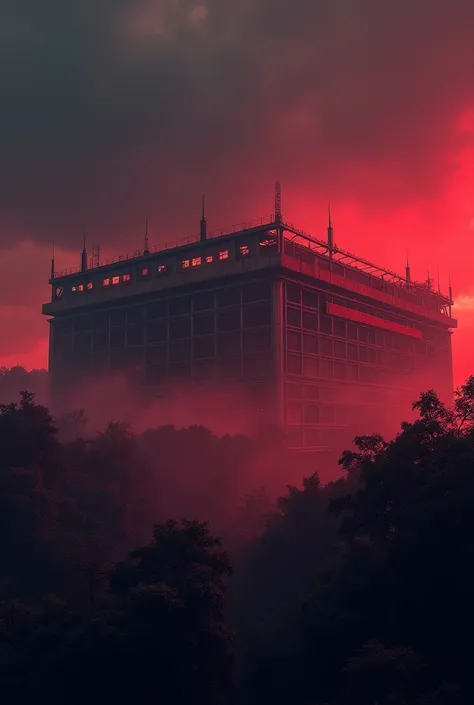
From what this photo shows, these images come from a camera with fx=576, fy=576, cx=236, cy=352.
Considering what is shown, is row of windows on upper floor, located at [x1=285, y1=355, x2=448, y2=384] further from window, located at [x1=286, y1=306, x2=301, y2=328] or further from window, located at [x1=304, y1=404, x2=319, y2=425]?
window, located at [x1=286, y1=306, x2=301, y2=328]

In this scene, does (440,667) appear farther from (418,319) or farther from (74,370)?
(418,319)

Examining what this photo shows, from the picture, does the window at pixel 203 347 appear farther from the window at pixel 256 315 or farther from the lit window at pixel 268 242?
the lit window at pixel 268 242

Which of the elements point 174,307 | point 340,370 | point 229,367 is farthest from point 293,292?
point 174,307

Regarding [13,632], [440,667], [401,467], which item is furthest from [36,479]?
[440,667]

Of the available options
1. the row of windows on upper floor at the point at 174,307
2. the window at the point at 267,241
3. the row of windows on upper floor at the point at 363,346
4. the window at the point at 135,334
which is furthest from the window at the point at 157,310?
the row of windows on upper floor at the point at 363,346

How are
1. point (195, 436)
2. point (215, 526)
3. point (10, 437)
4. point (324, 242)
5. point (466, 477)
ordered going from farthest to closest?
point (324, 242), point (195, 436), point (215, 526), point (10, 437), point (466, 477)
